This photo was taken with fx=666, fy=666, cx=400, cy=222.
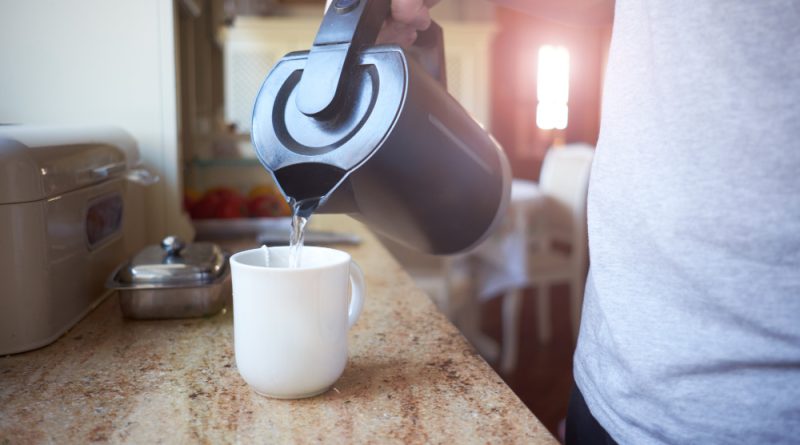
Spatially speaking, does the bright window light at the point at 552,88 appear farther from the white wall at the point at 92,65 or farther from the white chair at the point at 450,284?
the white wall at the point at 92,65

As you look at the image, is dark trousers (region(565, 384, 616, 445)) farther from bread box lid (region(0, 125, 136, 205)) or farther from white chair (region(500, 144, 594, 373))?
white chair (region(500, 144, 594, 373))

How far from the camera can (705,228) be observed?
0.49m

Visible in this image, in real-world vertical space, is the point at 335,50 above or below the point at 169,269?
above

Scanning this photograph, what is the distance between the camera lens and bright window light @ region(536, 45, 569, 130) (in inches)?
207

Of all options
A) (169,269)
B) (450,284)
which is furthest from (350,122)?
(450,284)

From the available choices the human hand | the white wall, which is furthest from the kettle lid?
the white wall

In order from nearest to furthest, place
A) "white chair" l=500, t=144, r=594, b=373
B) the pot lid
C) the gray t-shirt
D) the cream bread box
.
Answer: the gray t-shirt
the cream bread box
the pot lid
"white chair" l=500, t=144, r=594, b=373

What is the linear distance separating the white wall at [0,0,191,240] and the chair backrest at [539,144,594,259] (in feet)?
7.28

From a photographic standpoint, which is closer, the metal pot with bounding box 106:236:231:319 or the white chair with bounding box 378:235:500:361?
the metal pot with bounding box 106:236:231:319

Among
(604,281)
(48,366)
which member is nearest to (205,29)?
(48,366)

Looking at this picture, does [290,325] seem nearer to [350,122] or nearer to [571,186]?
[350,122]

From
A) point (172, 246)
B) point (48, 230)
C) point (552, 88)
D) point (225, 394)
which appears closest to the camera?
point (225, 394)

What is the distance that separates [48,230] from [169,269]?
5.5 inches

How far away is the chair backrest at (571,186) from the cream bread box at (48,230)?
7.93 feet
